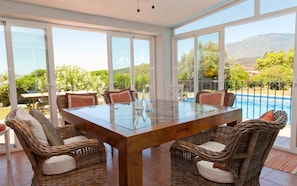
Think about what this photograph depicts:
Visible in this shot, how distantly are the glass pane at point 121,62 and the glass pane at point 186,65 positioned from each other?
1328 millimetres

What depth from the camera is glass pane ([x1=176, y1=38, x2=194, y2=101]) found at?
16.3 feet

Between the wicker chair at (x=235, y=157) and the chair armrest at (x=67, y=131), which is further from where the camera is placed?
the chair armrest at (x=67, y=131)

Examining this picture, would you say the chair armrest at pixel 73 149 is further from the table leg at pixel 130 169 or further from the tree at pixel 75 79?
the tree at pixel 75 79

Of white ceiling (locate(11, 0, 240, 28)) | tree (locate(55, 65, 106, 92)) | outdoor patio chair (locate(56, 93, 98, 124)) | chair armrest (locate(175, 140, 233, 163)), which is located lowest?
chair armrest (locate(175, 140, 233, 163))

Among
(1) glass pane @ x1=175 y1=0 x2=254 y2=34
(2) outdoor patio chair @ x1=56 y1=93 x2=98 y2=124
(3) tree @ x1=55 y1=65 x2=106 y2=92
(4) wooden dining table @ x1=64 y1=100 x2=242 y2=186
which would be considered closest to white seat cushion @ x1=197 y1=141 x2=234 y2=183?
(4) wooden dining table @ x1=64 y1=100 x2=242 y2=186

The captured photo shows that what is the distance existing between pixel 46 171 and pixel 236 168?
1415 mm

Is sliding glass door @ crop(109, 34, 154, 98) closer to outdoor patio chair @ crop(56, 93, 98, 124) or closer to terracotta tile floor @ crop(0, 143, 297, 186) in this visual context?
outdoor patio chair @ crop(56, 93, 98, 124)

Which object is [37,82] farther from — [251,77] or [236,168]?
[251,77]

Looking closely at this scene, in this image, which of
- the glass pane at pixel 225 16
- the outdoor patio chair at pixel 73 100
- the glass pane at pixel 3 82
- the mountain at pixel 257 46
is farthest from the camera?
the mountain at pixel 257 46

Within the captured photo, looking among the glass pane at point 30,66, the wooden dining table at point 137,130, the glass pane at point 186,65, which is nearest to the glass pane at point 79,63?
the glass pane at point 30,66

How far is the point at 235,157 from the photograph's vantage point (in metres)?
1.35

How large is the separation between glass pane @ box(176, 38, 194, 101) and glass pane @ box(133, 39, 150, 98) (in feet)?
2.65

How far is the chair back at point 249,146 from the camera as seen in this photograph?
4.17 feet

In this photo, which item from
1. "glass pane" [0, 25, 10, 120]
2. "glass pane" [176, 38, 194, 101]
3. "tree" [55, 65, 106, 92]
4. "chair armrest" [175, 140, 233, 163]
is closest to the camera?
"chair armrest" [175, 140, 233, 163]
